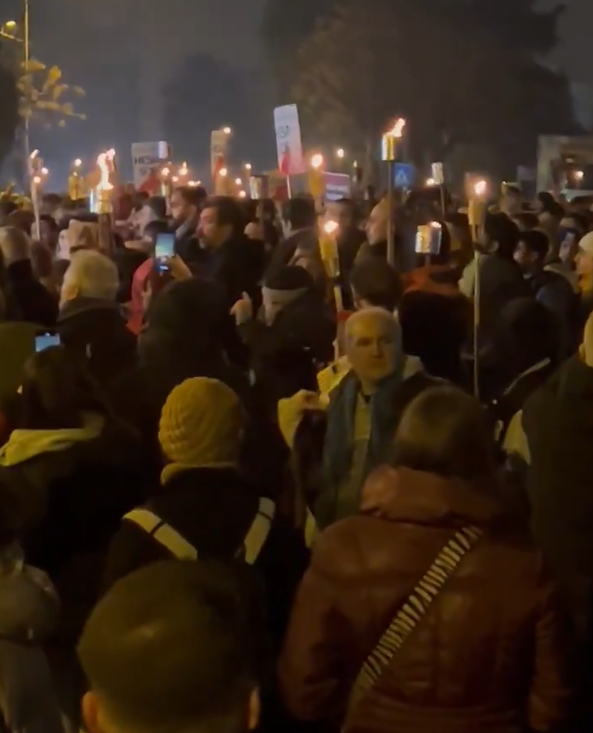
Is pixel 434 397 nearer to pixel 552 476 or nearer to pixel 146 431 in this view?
pixel 552 476

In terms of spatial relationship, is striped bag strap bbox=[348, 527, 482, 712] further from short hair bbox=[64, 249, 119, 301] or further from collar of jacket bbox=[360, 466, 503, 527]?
short hair bbox=[64, 249, 119, 301]

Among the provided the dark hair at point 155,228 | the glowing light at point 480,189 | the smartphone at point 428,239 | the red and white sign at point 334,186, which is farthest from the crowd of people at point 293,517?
the red and white sign at point 334,186

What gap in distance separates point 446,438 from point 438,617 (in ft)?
1.19

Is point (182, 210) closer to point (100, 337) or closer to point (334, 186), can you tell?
point (334, 186)

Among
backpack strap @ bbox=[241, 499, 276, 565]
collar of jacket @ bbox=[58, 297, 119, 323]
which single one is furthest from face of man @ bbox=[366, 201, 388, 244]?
backpack strap @ bbox=[241, 499, 276, 565]

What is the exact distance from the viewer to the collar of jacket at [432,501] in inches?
99.8

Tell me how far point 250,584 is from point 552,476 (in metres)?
1.24

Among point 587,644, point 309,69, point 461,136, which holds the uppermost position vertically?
point 309,69

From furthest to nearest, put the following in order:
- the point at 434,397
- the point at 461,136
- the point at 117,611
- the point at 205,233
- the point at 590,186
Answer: the point at 461,136 < the point at 590,186 < the point at 205,233 < the point at 434,397 < the point at 117,611

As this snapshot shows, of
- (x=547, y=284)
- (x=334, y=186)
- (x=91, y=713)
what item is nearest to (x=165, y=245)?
(x=547, y=284)

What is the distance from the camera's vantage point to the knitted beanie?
2918mm

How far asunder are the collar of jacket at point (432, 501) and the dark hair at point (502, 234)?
164 inches

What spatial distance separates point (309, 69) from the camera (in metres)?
33.9

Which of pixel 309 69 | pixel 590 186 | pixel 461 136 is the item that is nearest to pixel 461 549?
pixel 590 186
